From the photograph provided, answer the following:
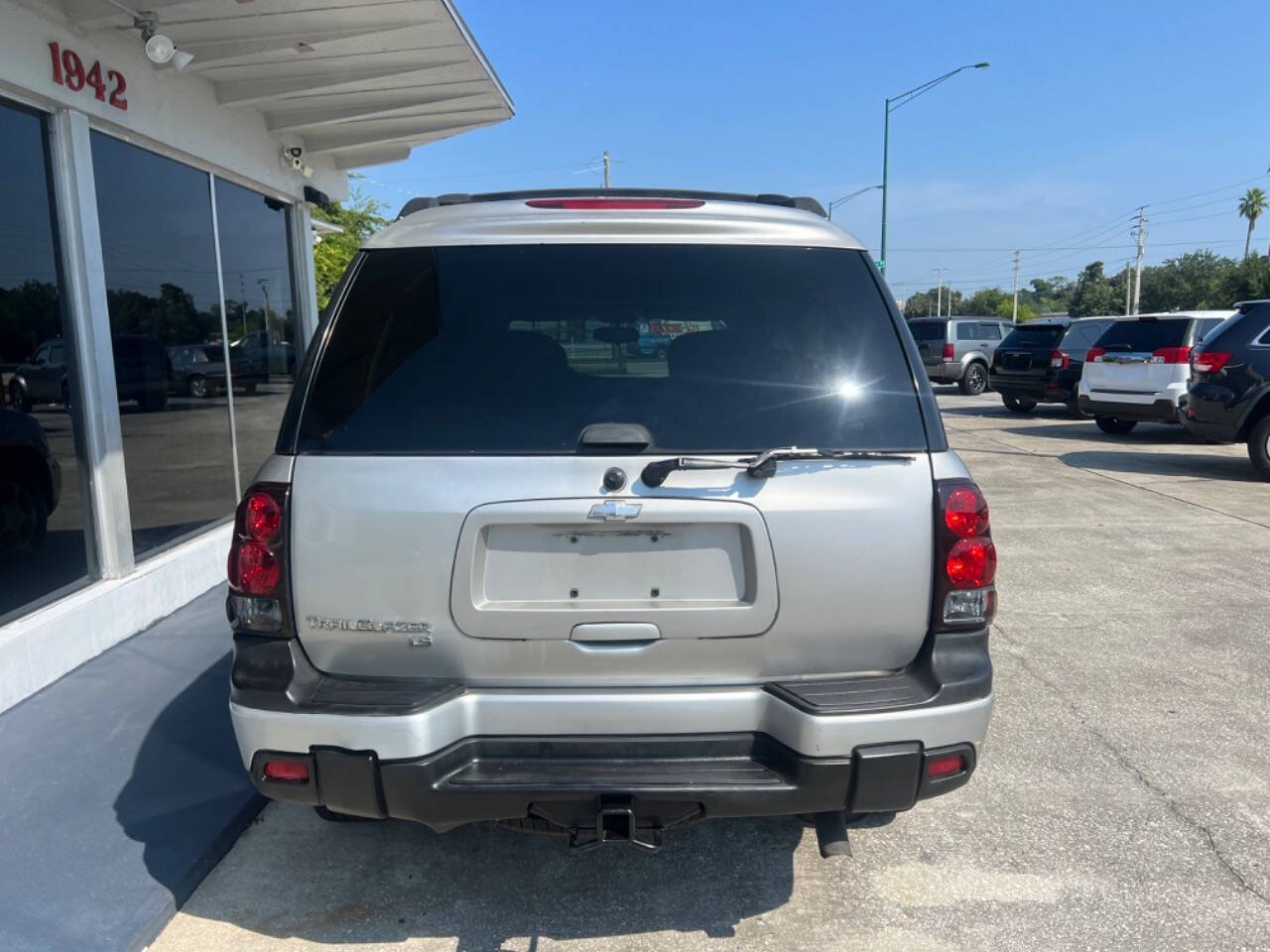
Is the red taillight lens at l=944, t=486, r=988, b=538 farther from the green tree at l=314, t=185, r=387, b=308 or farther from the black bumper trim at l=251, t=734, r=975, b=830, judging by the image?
the green tree at l=314, t=185, r=387, b=308

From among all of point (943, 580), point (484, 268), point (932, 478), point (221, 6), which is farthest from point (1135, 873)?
point (221, 6)

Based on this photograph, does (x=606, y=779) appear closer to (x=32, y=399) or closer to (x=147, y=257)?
(x=32, y=399)

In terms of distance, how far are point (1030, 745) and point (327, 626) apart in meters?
3.06

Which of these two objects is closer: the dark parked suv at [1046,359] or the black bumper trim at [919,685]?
the black bumper trim at [919,685]

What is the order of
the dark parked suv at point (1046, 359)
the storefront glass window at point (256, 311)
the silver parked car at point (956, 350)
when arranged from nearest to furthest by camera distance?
1. the storefront glass window at point (256, 311)
2. the dark parked suv at point (1046, 359)
3. the silver parked car at point (956, 350)

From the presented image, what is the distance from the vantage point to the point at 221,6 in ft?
16.7

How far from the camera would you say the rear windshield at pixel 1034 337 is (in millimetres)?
17094

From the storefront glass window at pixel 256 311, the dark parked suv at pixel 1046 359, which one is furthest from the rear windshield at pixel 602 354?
the dark parked suv at pixel 1046 359

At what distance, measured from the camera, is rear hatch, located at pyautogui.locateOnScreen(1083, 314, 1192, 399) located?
1305cm

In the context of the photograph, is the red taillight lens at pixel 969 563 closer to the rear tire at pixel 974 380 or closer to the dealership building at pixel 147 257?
the dealership building at pixel 147 257

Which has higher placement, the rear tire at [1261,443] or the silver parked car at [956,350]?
the silver parked car at [956,350]

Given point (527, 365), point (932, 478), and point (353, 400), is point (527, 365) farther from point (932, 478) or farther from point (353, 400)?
point (932, 478)

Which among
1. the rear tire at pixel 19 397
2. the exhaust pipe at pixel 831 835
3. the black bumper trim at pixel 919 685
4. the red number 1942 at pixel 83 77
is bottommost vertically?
the exhaust pipe at pixel 831 835

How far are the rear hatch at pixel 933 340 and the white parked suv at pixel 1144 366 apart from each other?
9.89 m
